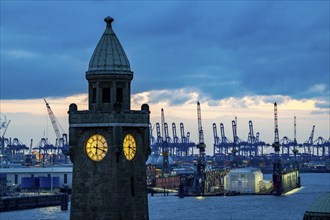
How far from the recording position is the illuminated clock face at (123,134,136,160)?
28906 millimetres

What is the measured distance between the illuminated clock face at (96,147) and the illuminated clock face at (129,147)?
701mm

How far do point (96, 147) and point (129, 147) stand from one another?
1.18m

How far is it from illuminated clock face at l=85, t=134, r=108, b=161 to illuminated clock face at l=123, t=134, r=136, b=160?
0.70 metres

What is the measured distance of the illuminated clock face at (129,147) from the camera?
94.8 ft

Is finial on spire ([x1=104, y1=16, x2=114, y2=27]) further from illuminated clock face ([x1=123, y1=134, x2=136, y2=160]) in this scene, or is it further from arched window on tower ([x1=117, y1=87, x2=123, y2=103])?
illuminated clock face ([x1=123, y1=134, x2=136, y2=160])

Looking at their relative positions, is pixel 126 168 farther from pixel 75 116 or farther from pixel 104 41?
pixel 104 41

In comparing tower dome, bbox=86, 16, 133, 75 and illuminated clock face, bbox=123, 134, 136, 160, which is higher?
tower dome, bbox=86, 16, 133, 75

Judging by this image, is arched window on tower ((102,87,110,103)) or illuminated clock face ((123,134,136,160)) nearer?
arched window on tower ((102,87,110,103))

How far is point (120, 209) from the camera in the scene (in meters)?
28.4

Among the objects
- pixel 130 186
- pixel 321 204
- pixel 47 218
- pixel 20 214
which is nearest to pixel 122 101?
pixel 130 186

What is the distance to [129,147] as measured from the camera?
1144 inches

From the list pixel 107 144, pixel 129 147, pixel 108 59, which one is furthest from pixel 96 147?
pixel 108 59

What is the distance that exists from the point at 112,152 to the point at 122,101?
→ 6.06 ft

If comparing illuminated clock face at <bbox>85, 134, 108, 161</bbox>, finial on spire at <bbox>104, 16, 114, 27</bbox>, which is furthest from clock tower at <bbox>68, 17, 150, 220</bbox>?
finial on spire at <bbox>104, 16, 114, 27</bbox>
